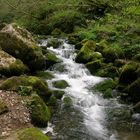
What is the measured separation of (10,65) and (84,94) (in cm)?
309

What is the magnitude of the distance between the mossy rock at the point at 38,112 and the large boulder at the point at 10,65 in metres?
2.88

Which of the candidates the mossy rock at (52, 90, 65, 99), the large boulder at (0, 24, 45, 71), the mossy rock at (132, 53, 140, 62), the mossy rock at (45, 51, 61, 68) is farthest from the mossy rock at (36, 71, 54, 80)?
the mossy rock at (132, 53, 140, 62)

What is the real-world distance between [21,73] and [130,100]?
4414mm

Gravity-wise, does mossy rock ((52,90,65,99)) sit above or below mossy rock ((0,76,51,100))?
below

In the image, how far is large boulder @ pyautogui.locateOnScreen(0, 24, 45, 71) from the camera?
49.1 ft

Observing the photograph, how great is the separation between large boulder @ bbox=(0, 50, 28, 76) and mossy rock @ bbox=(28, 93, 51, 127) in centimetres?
288

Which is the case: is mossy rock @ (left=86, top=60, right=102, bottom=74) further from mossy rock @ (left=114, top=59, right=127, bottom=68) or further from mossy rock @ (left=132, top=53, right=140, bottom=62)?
mossy rock @ (left=132, top=53, right=140, bottom=62)

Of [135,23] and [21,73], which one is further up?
[135,23]

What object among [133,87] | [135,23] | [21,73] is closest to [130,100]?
[133,87]

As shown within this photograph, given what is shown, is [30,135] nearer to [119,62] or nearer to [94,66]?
[94,66]

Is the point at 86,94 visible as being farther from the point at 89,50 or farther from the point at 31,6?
the point at 31,6

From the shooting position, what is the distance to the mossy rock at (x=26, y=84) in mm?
11633

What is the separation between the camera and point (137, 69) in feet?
42.7

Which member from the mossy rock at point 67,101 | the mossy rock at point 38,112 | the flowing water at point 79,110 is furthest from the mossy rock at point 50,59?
the mossy rock at point 38,112
